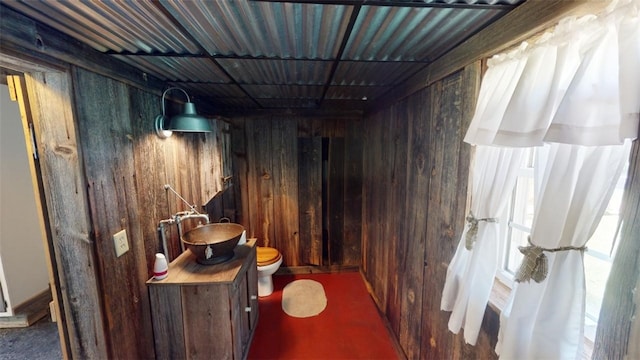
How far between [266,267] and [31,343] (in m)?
1.96

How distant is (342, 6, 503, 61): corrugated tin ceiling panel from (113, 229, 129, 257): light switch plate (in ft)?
5.17

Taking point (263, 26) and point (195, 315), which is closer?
point (263, 26)

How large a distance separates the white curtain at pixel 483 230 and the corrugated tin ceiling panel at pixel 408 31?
53cm

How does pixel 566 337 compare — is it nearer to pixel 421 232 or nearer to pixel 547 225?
pixel 547 225

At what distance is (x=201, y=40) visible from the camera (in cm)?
108

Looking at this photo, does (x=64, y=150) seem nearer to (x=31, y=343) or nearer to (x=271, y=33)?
(x=271, y=33)

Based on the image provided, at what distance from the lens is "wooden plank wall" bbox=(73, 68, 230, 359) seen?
1127 mm

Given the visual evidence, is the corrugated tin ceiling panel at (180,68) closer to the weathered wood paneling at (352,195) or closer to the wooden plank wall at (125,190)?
the wooden plank wall at (125,190)

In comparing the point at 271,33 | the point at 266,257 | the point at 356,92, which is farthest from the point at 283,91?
the point at 266,257

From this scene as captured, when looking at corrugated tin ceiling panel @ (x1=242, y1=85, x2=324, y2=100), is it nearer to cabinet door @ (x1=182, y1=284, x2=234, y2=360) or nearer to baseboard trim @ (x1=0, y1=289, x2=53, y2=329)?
cabinet door @ (x1=182, y1=284, x2=234, y2=360)

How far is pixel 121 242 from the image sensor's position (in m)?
1.28

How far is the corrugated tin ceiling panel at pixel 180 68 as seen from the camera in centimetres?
128

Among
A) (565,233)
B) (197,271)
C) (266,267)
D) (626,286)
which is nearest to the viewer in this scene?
(626,286)

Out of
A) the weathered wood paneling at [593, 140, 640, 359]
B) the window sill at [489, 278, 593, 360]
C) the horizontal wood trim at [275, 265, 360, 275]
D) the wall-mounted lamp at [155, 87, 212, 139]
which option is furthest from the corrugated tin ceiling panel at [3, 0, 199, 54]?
the horizontal wood trim at [275, 265, 360, 275]
